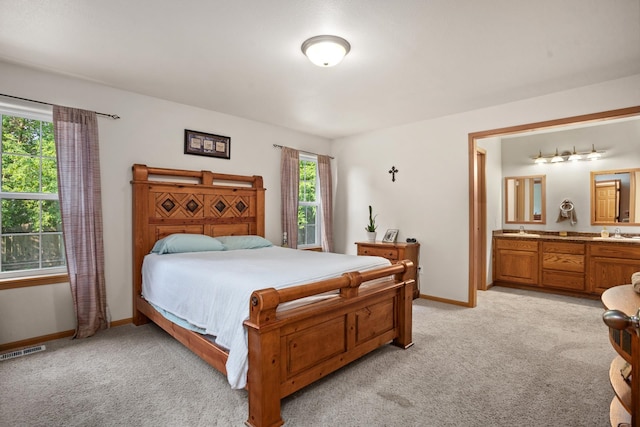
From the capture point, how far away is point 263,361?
1729 millimetres

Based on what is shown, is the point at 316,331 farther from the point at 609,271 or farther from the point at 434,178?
the point at 609,271

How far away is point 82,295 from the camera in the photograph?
10.0 ft

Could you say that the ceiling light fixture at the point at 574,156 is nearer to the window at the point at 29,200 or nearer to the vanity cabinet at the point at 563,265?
the vanity cabinet at the point at 563,265

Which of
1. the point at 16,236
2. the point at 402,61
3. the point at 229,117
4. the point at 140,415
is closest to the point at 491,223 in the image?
the point at 402,61

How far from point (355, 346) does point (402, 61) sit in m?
2.34

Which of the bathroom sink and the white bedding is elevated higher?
the bathroom sink

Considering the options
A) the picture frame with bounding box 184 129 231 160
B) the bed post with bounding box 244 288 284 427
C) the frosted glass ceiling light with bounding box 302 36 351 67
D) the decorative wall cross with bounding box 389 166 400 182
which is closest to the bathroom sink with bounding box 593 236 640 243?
the decorative wall cross with bounding box 389 166 400 182

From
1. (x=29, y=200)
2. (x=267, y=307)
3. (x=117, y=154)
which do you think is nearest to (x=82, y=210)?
(x=29, y=200)

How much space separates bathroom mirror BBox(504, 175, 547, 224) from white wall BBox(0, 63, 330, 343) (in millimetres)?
4334

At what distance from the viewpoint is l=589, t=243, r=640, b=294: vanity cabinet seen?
13.4ft

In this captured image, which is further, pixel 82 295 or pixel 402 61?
pixel 82 295

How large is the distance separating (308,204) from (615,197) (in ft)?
14.7

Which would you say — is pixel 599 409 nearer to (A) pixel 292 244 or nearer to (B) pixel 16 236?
(A) pixel 292 244

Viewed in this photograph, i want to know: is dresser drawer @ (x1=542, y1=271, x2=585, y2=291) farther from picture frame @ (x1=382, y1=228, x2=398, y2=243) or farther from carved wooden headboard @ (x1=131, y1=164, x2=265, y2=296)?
carved wooden headboard @ (x1=131, y1=164, x2=265, y2=296)
